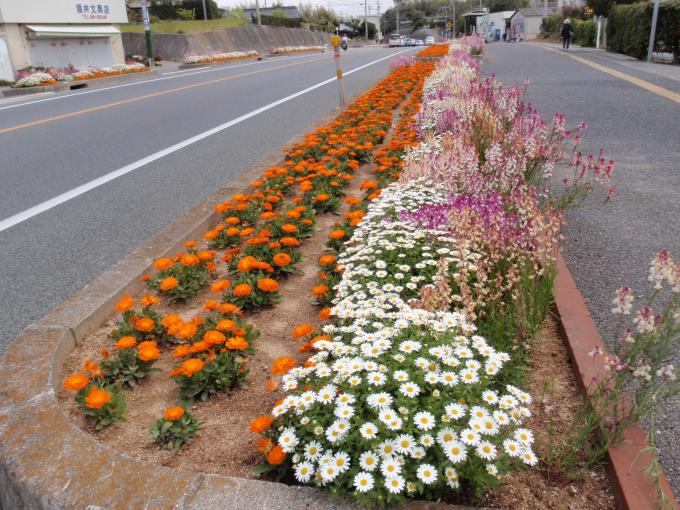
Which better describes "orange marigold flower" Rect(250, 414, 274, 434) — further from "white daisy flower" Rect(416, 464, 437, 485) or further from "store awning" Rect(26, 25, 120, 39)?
"store awning" Rect(26, 25, 120, 39)

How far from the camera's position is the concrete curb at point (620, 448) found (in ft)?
5.99

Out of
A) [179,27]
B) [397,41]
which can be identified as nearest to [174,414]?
[179,27]

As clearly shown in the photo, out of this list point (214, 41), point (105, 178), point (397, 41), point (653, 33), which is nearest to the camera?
point (105, 178)

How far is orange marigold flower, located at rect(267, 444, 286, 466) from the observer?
191 centimetres

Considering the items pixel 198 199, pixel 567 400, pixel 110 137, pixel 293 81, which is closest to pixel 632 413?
pixel 567 400

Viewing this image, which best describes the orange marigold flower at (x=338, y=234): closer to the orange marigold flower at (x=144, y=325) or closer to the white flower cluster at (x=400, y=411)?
the white flower cluster at (x=400, y=411)

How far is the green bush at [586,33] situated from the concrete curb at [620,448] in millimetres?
39344

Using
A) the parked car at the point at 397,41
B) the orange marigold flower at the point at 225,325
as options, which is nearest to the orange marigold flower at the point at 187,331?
the orange marigold flower at the point at 225,325

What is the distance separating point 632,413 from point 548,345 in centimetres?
84

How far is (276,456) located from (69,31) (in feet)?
114

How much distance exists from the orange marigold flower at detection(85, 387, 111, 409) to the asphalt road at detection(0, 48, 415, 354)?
4.06ft

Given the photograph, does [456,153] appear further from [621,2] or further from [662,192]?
[621,2]

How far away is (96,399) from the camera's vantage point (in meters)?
2.28

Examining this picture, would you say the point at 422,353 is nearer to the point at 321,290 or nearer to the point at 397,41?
the point at 321,290
